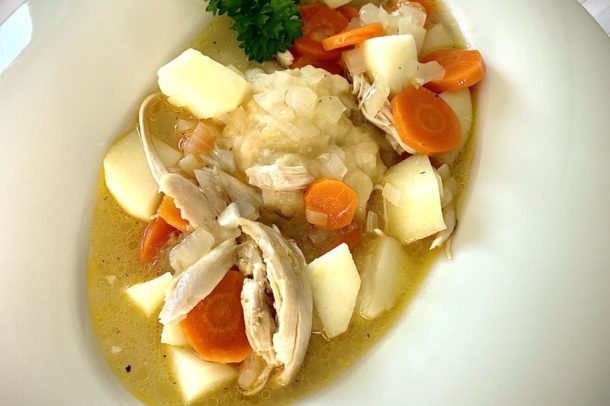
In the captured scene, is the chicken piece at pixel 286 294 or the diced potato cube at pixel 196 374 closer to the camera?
the chicken piece at pixel 286 294

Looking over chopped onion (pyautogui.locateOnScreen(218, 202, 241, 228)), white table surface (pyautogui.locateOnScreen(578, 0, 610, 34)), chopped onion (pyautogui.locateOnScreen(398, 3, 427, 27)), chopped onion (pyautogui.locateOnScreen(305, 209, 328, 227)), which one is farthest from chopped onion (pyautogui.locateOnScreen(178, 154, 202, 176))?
white table surface (pyautogui.locateOnScreen(578, 0, 610, 34))

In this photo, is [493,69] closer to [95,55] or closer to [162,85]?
[162,85]

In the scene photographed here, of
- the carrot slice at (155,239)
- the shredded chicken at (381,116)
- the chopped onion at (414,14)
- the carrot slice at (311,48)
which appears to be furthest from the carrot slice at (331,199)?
the chopped onion at (414,14)

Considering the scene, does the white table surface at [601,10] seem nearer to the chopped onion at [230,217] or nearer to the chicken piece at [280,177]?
the chicken piece at [280,177]

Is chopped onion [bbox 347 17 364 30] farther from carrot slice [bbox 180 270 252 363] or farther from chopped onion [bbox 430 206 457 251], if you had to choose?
carrot slice [bbox 180 270 252 363]

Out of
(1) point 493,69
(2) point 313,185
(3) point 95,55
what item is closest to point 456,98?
(1) point 493,69
